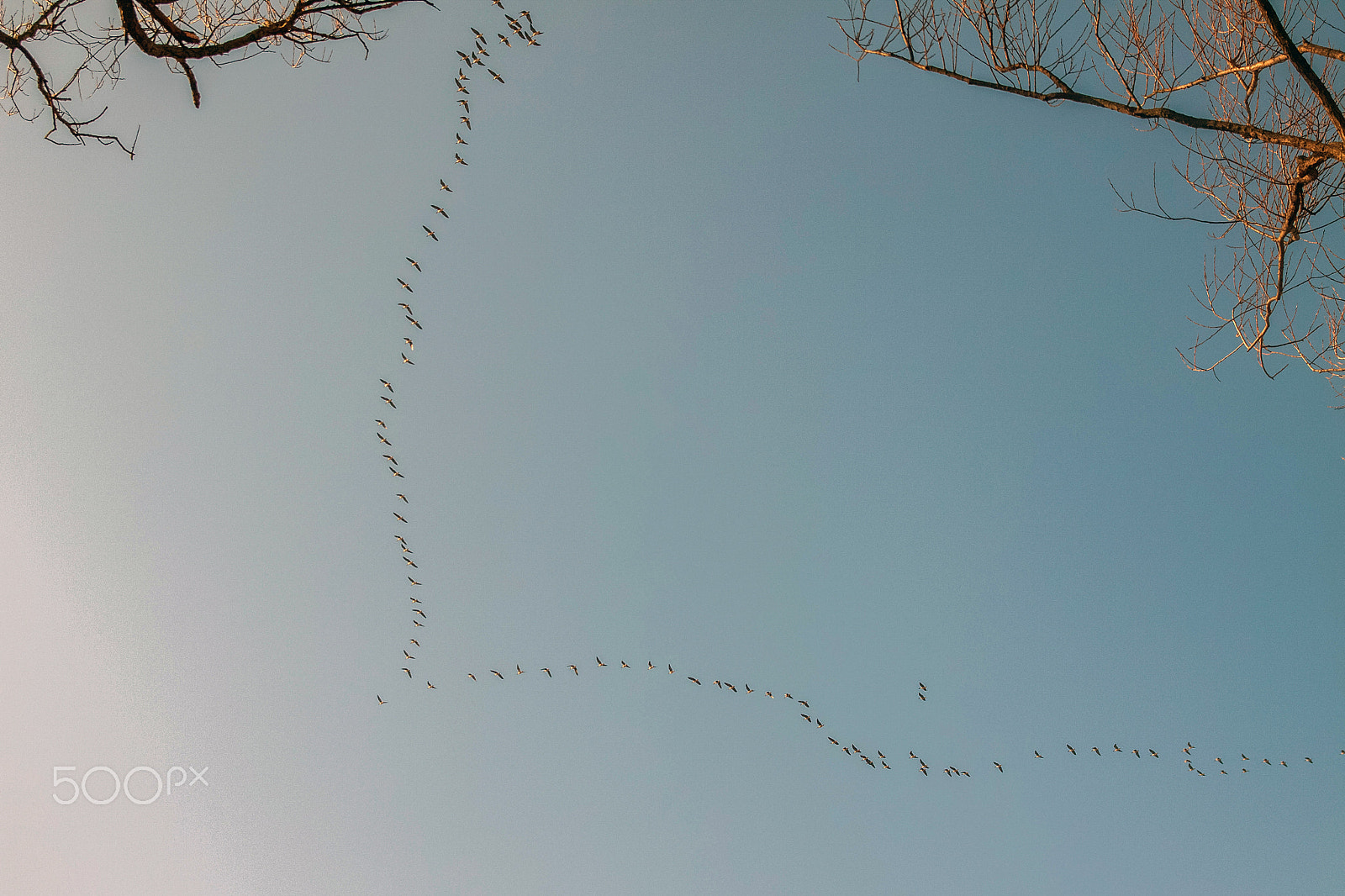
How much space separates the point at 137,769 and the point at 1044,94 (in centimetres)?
1158

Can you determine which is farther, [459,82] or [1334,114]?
[459,82]

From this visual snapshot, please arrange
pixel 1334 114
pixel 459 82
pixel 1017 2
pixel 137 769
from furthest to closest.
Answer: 1. pixel 137 769
2. pixel 459 82
3. pixel 1017 2
4. pixel 1334 114

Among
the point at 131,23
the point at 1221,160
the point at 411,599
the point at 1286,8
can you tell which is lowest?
the point at 411,599

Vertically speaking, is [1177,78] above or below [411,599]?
above

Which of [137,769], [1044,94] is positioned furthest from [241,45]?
[137,769]

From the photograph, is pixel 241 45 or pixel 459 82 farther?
pixel 459 82

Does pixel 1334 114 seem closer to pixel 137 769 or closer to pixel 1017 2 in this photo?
pixel 1017 2

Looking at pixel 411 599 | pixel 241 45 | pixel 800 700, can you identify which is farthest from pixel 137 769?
pixel 241 45

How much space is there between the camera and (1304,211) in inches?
160

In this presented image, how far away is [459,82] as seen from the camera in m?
6.79

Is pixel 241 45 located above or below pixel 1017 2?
below

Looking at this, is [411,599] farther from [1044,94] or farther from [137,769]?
[1044,94]

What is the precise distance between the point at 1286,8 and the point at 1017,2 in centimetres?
201

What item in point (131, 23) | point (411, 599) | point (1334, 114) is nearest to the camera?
point (131, 23)
